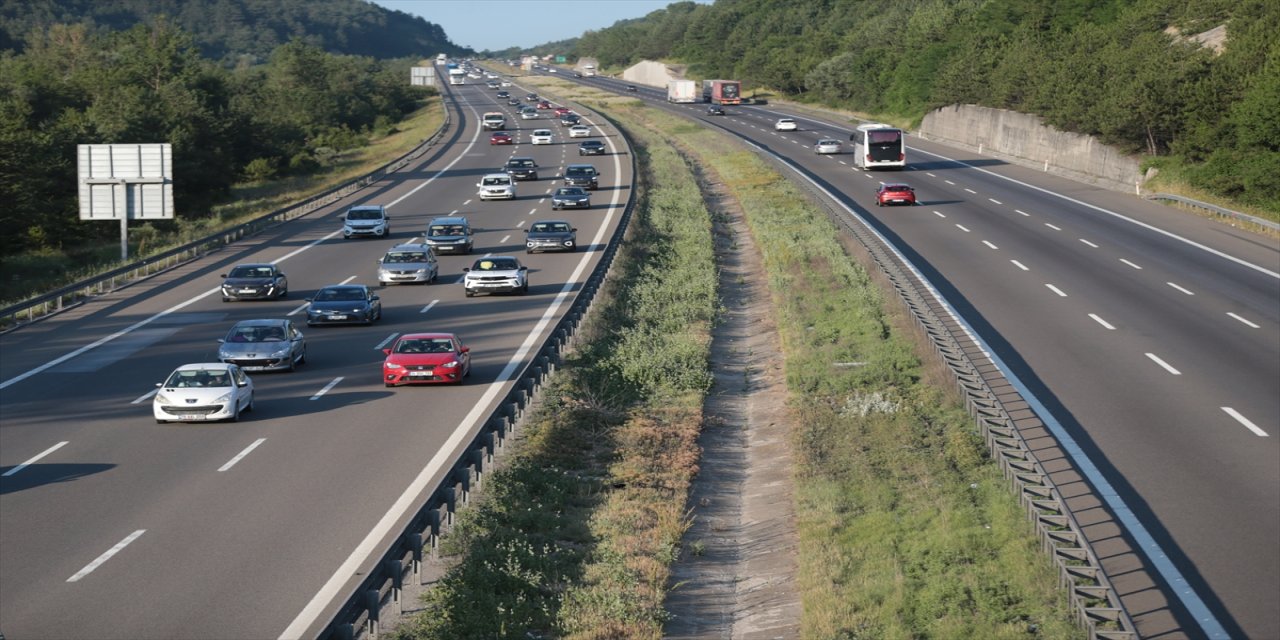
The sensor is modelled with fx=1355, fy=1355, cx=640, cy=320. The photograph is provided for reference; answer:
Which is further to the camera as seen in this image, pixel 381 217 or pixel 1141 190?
pixel 1141 190

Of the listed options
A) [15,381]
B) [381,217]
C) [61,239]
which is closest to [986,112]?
[381,217]

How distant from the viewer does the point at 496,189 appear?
7125 centimetres

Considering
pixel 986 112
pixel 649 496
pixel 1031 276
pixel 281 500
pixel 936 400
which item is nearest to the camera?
pixel 281 500

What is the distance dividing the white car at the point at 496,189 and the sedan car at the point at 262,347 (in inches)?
1597

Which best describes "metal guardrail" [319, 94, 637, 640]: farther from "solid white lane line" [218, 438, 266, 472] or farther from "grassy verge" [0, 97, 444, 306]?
"grassy verge" [0, 97, 444, 306]

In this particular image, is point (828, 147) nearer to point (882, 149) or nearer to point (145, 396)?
point (882, 149)

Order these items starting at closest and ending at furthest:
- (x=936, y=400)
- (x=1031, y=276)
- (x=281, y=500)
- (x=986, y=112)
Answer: (x=281, y=500) → (x=936, y=400) → (x=1031, y=276) → (x=986, y=112)

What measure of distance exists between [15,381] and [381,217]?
91.8 ft

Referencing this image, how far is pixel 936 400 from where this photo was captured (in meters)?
26.2

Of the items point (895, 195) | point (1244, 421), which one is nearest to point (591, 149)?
point (895, 195)

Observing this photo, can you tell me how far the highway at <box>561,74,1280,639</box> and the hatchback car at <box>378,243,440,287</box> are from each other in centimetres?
1608

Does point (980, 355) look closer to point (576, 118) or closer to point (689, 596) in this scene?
point (689, 596)

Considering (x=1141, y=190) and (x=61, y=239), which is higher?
(x=1141, y=190)

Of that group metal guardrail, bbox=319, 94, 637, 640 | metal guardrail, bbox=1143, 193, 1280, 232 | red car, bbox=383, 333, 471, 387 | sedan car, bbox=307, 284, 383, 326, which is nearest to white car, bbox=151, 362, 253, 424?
red car, bbox=383, 333, 471, 387
